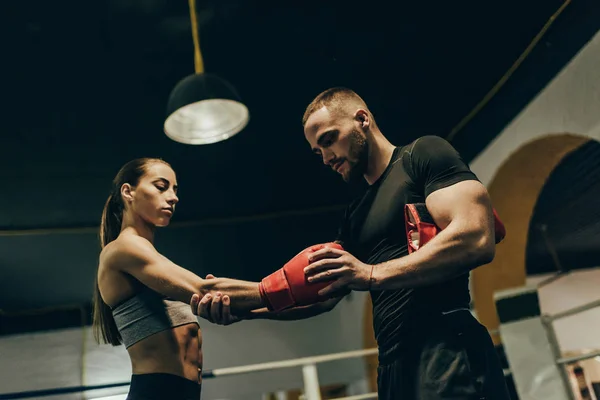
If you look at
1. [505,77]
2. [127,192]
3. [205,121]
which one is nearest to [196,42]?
[205,121]

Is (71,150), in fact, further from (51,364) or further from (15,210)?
(51,364)

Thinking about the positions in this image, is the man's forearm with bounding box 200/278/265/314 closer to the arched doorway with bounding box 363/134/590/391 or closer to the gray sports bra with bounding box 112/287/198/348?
the gray sports bra with bounding box 112/287/198/348

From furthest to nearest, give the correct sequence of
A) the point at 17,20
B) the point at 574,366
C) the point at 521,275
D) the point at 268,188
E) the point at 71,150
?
the point at 574,366
the point at 268,188
the point at 521,275
the point at 71,150
the point at 17,20

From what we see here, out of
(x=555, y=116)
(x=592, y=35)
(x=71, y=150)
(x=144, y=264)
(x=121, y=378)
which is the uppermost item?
(x=71, y=150)

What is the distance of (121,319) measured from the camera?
175cm

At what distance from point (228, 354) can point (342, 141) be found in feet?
18.3

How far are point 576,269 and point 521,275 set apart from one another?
4003mm

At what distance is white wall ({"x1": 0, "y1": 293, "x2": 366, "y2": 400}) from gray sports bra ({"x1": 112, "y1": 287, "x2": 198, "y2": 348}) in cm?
492

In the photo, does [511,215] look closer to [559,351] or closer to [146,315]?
[559,351]

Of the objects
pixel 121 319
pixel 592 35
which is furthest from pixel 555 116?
pixel 121 319

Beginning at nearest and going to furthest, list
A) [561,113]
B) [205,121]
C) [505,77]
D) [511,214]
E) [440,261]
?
[440,261]
[205,121]
[561,113]
[505,77]
[511,214]

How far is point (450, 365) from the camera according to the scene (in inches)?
50.2

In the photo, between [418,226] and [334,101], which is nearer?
[418,226]

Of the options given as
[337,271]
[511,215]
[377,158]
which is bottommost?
[337,271]
